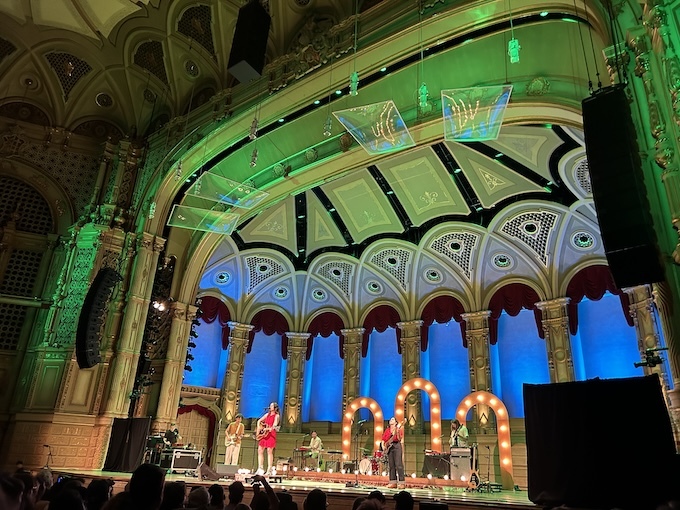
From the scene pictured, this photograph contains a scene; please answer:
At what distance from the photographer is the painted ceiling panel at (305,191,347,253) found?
16188 mm

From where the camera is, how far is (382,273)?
1792 cm

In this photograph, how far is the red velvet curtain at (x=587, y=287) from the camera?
14.0m

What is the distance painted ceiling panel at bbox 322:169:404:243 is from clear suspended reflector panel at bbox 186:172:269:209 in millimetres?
4654

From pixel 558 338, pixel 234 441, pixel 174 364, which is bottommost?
pixel 234 441

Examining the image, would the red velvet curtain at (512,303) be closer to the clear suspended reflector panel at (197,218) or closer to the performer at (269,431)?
the performer at (269,431)

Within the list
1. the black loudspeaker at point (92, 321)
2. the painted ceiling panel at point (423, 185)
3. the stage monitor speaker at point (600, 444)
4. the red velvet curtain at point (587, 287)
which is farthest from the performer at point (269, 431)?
the red velvet curtain at point (587, 287)

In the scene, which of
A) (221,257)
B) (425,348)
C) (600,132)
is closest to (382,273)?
(425,348)

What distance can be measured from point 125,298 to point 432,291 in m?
10.4

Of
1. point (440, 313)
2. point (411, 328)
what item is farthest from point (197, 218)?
point (440, 313)

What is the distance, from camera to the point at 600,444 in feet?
15.6

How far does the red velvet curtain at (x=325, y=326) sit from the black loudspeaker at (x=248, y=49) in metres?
13.0

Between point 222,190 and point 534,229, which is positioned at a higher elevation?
point 534,229

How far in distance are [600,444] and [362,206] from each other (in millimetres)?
11768

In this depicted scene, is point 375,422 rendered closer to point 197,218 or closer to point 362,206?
point 362,206
